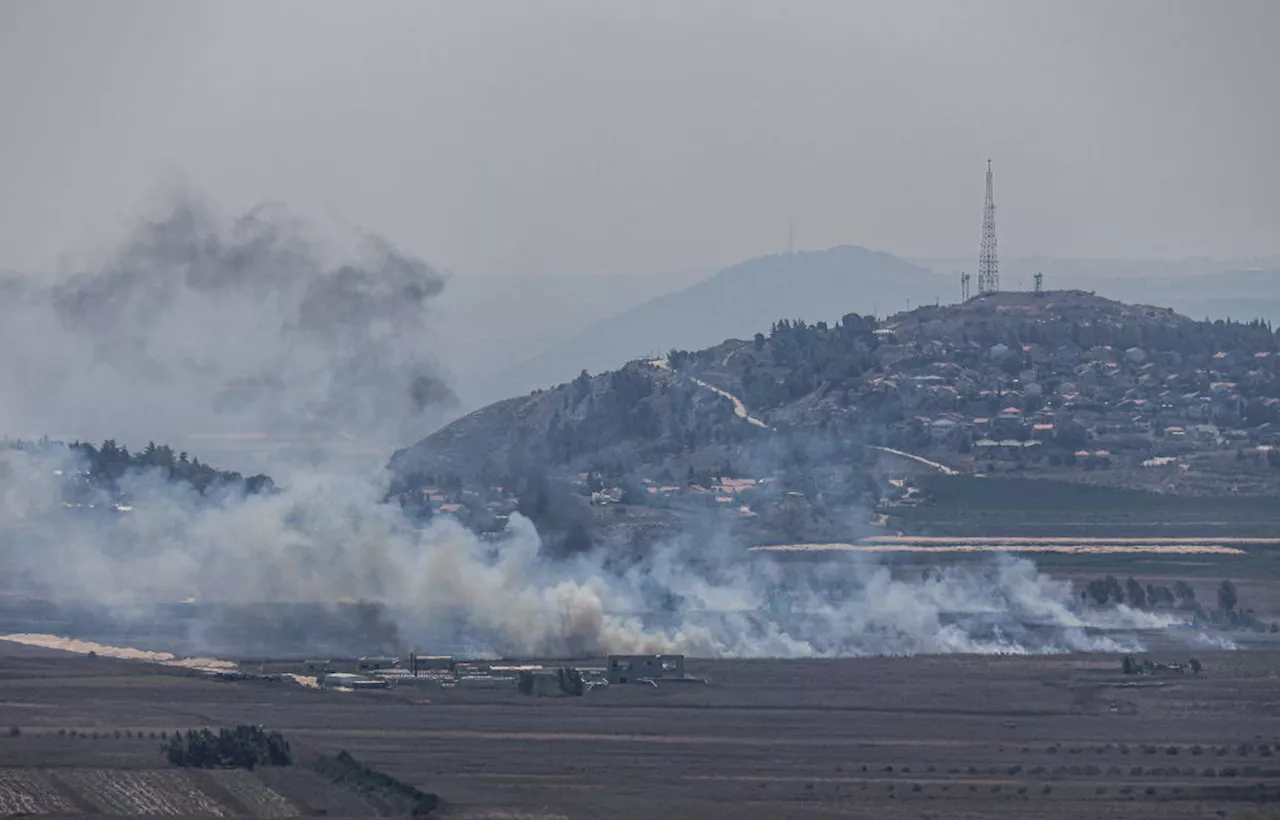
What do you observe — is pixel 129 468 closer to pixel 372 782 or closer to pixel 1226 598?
pixel 1226 598

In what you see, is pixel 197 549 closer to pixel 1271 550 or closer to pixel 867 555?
pixel 867 555

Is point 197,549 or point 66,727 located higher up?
point 197,549

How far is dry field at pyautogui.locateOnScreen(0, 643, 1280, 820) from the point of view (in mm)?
96625

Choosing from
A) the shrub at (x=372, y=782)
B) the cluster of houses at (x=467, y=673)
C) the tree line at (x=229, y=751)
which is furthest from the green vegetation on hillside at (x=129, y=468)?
the shrub at (x=372, y=782)

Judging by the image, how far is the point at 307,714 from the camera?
122 meters

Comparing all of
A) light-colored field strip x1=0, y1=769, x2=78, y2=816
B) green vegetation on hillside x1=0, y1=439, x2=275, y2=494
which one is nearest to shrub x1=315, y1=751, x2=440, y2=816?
light-colored field strip x1=0, y1=769, x2=78, y2=816

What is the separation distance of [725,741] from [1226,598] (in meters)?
65.2

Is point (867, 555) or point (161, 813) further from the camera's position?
point (867, 555)

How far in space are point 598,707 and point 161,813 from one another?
34.1 metres

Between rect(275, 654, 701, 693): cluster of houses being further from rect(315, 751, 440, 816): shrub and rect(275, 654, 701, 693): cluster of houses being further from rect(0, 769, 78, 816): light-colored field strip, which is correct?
rect(0, 769, 78, 816): light-colored field strip

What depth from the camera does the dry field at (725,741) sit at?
96.6m

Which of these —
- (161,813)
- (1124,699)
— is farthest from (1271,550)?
(161,813)

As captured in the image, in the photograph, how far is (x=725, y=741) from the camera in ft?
371

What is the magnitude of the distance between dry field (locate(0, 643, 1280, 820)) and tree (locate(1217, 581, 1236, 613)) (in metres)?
23.6
